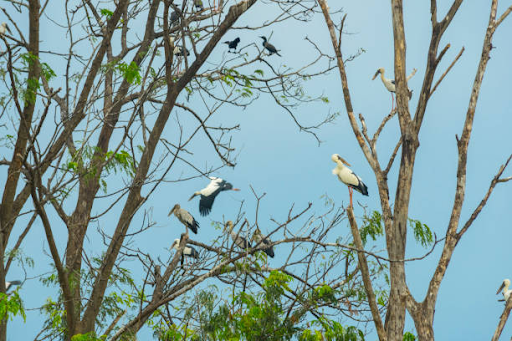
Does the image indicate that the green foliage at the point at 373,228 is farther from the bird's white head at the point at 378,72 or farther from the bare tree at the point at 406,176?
the bird's white head at the point at 378,72

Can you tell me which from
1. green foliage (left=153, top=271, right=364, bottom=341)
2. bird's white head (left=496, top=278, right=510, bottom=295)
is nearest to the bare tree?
green foliage (left=153, top=271, right=364, bottom=341)

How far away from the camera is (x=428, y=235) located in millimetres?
7129

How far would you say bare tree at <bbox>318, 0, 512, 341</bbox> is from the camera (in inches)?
Answer: 253

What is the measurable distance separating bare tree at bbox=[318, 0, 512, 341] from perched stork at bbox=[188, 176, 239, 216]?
2.71 m

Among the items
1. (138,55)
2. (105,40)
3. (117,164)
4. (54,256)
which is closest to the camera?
(54,256)

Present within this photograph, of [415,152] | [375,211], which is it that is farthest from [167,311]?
[415,152]

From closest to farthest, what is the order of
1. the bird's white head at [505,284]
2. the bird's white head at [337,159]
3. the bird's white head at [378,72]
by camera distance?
the bird's white head at [337,159], the bird's white head at [505,284], the bird's white head at [378,72]

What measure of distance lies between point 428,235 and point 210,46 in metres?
3.14

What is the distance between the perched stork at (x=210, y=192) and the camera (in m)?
9.34

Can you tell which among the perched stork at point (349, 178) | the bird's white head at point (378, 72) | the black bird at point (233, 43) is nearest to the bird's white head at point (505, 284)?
the perched stork at point (349, 178)

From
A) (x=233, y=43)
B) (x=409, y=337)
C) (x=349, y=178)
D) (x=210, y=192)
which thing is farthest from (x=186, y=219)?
(x=409, y=337)

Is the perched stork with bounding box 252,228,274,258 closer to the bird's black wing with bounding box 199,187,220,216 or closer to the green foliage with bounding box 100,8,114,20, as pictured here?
the bird's black wing with bounding box 199,187,220,216

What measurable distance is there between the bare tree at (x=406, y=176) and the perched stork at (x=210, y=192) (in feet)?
8.91

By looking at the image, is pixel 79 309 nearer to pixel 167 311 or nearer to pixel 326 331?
pixel 167 311
